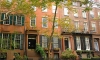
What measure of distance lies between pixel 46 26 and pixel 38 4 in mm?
16228

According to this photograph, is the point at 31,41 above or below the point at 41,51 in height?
above

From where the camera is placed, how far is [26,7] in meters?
21.8

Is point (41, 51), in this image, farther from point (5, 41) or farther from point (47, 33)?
point (5, 41)

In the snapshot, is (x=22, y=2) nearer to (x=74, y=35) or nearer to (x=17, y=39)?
(x=17, y=39)

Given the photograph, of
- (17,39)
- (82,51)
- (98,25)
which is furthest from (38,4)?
(98,25)

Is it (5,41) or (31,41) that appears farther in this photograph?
(31,41)

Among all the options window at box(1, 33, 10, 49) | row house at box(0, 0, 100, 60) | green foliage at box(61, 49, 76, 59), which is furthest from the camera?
green foliage at box(61, 49, 76, 59)

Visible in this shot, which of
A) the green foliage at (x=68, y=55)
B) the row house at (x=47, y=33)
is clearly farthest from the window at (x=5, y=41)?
the green foliage at (x=68, y=55)

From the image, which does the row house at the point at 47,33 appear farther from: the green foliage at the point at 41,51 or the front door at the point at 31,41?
the green foliage at the point at 41,51

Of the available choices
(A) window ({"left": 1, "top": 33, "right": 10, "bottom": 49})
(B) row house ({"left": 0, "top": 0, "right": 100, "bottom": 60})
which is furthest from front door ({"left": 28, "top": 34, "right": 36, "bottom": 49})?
(A) window ({"left": 1, "top": 33, "right": 10, "bottom": 49})

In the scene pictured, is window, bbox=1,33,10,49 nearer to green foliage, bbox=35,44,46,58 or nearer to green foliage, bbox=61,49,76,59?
green foliage, bbox=35,44,46,58

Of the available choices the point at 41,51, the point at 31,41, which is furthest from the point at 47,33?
the point at 31,41

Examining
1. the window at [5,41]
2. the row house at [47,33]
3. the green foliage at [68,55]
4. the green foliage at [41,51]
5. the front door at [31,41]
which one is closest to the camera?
the window at [5,41]

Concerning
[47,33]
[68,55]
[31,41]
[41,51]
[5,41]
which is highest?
[47,33]
